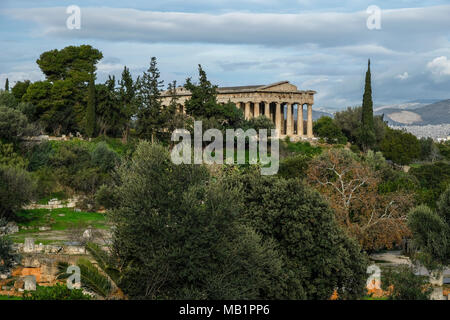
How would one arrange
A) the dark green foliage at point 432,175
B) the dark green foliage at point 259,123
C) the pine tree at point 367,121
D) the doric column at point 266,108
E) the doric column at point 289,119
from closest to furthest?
the dark green foliage at point 432,175, the dark green foliage at point 259,123, the pine tree at point 367,121, the doric column at point 266,108, the doric column at point 289,119

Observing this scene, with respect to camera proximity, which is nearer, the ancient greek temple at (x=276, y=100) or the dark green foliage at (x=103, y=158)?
the dark green foliage at (x=103, y=158)

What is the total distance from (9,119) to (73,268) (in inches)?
1559

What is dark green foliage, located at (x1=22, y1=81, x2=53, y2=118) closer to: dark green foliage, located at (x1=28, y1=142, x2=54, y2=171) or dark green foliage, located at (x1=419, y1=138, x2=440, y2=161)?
dark green foliage, located at (x1=28, y1=142, x2=54, y2=171)

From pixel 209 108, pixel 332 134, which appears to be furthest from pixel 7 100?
pixel 332 134

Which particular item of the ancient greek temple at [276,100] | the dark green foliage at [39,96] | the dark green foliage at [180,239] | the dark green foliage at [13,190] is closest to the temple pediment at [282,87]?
the ancient greek temple at [276,100]

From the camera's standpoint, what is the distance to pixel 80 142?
211 ft

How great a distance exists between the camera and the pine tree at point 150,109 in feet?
208

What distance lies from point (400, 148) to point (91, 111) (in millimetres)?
36279

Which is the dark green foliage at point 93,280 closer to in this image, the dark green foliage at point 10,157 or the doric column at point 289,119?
the dark green foliage at point 10,157

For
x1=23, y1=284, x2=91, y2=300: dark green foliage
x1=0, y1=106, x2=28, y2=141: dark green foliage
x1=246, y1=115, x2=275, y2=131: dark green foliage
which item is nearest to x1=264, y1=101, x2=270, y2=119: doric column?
x1=246, y1=115, x2=275, y2=131: dark green foliage

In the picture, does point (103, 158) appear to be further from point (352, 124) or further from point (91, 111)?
point (352, 124)

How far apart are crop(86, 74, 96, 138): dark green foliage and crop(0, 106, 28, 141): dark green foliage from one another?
30.5 ft

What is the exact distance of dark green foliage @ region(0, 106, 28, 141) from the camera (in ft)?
187

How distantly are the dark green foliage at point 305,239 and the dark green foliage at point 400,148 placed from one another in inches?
1980
